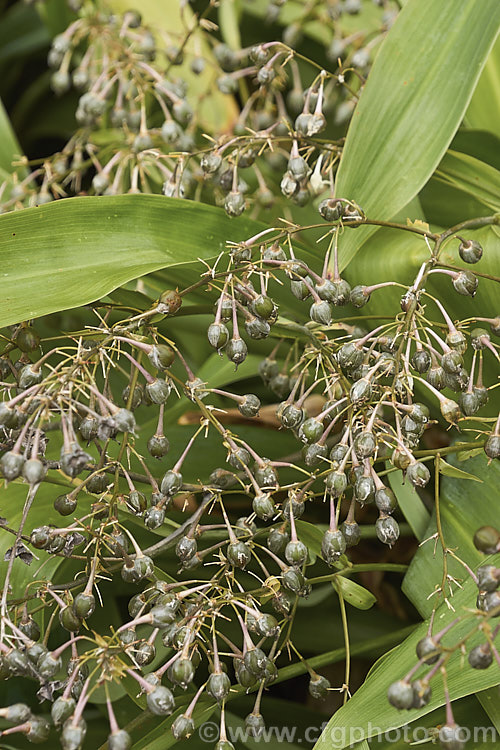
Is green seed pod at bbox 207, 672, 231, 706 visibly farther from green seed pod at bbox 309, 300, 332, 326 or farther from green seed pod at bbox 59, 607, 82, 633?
green seed pod at bbox 309, 300, 332, 326

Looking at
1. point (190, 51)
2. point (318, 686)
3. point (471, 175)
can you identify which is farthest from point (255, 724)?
point (190, 51)

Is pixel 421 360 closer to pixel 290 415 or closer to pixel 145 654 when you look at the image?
pixel 290 415

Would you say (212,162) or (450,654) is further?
(212,162)

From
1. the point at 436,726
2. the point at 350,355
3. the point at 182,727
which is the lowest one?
the point at 436,726

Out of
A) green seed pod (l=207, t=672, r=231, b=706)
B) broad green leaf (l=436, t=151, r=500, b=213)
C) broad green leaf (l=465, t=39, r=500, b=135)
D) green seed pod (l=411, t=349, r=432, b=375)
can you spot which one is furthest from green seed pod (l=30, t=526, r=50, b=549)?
broad green leaf (l=465, t=39, r=500, b=135)

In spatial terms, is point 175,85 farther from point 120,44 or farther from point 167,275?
point 167,275

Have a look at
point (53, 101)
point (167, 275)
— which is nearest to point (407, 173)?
point (167, 275)
